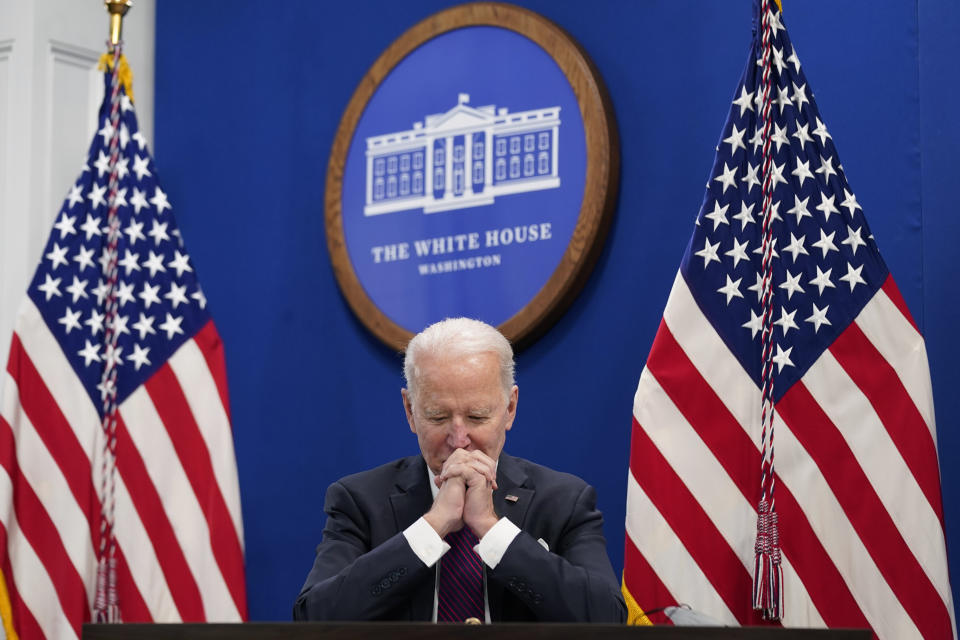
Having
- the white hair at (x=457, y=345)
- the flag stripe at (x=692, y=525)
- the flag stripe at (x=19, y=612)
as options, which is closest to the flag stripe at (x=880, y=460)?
the flag stripe at (x=692, y=525)

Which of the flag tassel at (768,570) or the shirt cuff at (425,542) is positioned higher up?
the shirt cuff at (425,542)

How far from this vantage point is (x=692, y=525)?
3139mm

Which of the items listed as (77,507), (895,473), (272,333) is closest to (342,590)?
(895,473)

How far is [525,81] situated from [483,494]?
1.73 m

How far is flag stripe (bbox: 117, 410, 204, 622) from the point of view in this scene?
399cm

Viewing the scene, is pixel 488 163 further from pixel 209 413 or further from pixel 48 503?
pixel 48 503

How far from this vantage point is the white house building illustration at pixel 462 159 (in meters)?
3.94

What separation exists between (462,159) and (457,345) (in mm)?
1493

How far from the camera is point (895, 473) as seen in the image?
303cm

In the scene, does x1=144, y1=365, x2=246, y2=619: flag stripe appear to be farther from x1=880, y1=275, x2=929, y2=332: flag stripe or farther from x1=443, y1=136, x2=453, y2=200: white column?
x1=880, y1=275, x2=929, y2=332: flag stripe

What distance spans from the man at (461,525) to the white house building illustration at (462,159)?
1.29 meters

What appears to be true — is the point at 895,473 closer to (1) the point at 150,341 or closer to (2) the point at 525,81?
(2) the point at 525,81

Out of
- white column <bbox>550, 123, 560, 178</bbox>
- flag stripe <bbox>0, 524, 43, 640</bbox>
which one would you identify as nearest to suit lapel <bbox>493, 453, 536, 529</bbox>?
white column <bbox>550, 123, 560, 178</bbox>

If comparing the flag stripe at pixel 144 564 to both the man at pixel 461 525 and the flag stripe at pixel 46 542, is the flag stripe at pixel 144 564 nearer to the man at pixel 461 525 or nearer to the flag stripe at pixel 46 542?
the flag stripe at pixel 46 542
